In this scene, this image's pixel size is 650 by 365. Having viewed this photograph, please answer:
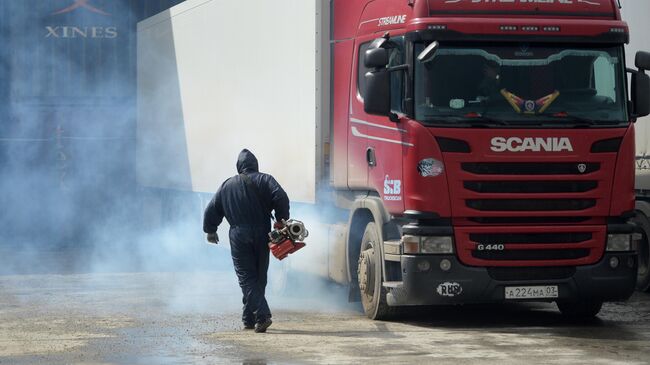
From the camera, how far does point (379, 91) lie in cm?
1110

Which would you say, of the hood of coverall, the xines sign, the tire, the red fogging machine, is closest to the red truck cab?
the tire

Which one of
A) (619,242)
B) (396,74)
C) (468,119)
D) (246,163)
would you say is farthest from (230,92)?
(619,242)

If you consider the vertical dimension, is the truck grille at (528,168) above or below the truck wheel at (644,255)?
above

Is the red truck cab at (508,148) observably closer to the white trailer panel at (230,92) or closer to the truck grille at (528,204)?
the truck grille at (528,204)

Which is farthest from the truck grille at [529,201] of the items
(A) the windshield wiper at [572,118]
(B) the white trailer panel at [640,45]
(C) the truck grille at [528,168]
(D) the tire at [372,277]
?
(B) the white trailer panel at [640,45]

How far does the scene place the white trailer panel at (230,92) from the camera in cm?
1353

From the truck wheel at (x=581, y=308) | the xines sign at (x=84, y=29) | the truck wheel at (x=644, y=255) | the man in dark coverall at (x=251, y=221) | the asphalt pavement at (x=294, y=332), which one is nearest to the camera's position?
the asphalt pavement at (x=294, y=332)

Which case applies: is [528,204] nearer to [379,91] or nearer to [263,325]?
[379,91]

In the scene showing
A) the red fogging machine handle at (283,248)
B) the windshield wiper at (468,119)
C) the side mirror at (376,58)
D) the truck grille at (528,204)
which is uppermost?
the side mirror at (376,58)

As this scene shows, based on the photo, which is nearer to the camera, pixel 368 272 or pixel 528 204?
pixel 528 204

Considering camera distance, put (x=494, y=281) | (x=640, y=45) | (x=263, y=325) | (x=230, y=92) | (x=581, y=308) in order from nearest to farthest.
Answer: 1. (x=494, y=281)
2. (x=263, y=325)
3. (x=581, y=308)
4. (x=640, y=45)
5. (x=230, y=92)

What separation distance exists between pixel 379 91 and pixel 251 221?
1659 millimetres

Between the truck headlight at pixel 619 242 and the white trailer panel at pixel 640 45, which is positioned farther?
the white trailer panel at pixel 640 45

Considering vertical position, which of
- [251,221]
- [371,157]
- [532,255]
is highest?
[371,157]
